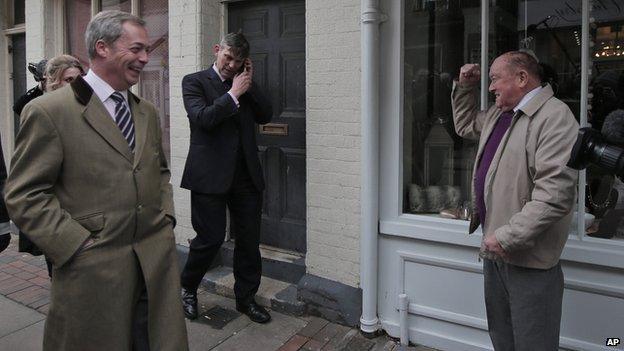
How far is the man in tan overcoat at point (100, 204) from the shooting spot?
199 centimetres

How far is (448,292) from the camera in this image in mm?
3391

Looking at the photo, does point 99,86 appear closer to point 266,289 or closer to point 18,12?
point 266,289

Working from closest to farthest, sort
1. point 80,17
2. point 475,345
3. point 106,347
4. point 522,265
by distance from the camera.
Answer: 1. point 106,347
2. point 522,265
3. point 475,345
4. point 80,17

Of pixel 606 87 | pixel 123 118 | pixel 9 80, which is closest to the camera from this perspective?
pixel 123 118

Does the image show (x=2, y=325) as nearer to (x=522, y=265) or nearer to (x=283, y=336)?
(x=283, y=336)

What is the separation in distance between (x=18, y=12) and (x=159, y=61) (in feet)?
9.85

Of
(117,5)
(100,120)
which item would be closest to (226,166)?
(100,120)

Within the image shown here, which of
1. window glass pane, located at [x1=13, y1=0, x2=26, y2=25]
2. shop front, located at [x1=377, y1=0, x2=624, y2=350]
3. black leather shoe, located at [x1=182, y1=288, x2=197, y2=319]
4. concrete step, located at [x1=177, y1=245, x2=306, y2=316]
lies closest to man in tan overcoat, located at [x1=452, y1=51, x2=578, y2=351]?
shop front, located at [x1=377, y1=0, x2=624, y2=350]

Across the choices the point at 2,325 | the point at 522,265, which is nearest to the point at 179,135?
the point at 2,325

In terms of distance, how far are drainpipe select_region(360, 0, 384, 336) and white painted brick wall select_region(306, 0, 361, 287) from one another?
15 cm

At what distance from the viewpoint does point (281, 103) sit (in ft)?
14.4

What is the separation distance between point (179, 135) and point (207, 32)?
3.06 ft

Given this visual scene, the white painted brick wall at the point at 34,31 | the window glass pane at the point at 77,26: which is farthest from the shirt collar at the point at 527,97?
the white painted brick wall at the point at 34,31

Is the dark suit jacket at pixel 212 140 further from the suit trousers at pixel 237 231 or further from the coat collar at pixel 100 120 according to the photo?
→ the coat collar at pixel 100 120
